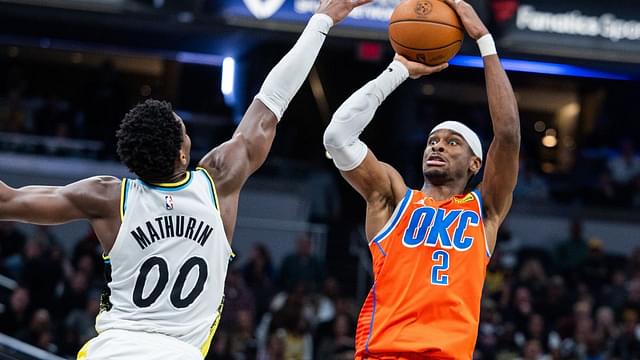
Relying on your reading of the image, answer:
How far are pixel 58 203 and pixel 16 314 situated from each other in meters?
7.69

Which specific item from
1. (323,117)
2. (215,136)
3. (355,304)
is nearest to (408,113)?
(323,117)

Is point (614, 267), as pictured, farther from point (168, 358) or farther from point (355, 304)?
point (168, 358)

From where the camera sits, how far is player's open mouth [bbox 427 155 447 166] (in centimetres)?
545

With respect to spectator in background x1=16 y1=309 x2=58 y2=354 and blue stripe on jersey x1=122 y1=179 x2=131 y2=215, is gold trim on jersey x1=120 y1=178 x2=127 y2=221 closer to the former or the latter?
blue stripe on jersey x1=122 y1=179 x2=131 y2=215

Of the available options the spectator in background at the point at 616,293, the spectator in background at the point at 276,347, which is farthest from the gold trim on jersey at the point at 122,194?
the spectator in background at the point at 616,293

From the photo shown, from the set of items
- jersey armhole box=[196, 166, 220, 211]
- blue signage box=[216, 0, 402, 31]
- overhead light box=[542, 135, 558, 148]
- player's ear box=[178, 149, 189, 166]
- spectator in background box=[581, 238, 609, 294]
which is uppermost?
blue signage box=[216, 0, 402, 31]

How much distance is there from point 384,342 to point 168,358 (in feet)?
4.44

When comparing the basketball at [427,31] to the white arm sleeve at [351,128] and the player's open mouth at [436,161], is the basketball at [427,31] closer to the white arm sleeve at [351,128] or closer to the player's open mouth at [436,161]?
the white arm sleeve at [351,128]

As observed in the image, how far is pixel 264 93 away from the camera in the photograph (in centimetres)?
475

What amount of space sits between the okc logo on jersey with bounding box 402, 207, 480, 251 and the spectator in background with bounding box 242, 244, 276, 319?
755cm

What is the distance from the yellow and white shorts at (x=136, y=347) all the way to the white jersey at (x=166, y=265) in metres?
0.03

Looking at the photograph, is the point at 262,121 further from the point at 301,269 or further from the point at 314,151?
the point at 314,151

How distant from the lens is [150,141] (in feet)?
13.8

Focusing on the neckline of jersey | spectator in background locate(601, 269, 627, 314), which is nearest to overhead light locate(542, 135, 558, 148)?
spectator in background locate(601, 269, 627, 314)
